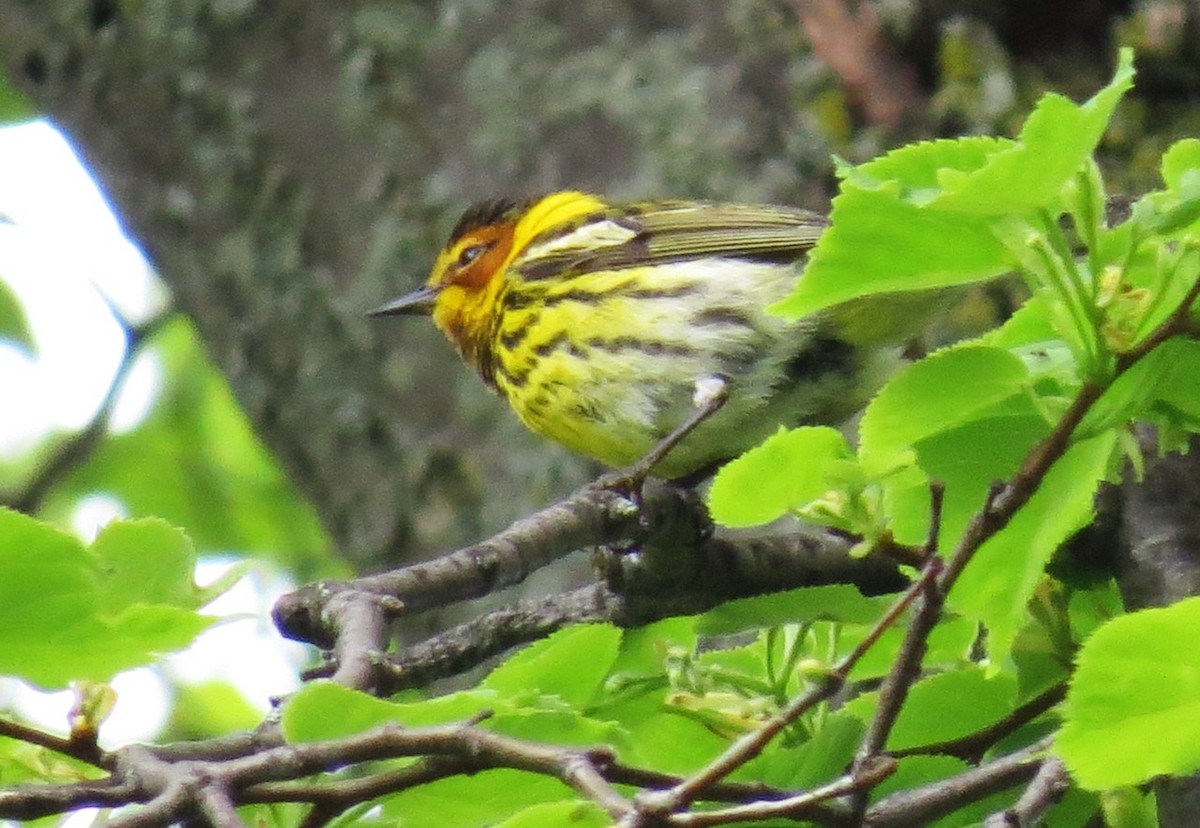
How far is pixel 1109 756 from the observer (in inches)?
42.6

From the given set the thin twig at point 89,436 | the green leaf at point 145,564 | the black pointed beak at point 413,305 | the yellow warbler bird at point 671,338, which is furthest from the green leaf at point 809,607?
the thin twig at point 89,436

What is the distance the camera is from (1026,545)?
1206 mm

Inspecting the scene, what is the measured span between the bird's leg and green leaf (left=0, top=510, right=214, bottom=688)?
0.63 meters

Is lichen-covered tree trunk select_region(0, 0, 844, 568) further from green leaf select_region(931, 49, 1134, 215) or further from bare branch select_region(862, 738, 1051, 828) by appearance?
green leaf select_region(931, 49, 1134, 215)

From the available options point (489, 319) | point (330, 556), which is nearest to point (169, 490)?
point (330, 556)

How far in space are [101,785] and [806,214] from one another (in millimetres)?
2064

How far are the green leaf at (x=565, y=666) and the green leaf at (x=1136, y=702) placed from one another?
48 centimetres

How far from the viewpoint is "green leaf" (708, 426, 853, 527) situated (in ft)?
4.17

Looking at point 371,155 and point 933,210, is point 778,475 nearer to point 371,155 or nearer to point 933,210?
point 933,210

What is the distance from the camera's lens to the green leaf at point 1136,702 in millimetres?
1049

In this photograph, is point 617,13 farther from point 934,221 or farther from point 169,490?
point 169,490

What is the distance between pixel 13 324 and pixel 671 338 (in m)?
2.96

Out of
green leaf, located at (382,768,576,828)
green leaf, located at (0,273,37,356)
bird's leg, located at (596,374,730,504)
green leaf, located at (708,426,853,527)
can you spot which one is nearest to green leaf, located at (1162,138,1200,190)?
green leaf, located at (708,426,853,527)

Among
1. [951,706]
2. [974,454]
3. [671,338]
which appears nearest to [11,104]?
[671,338]
